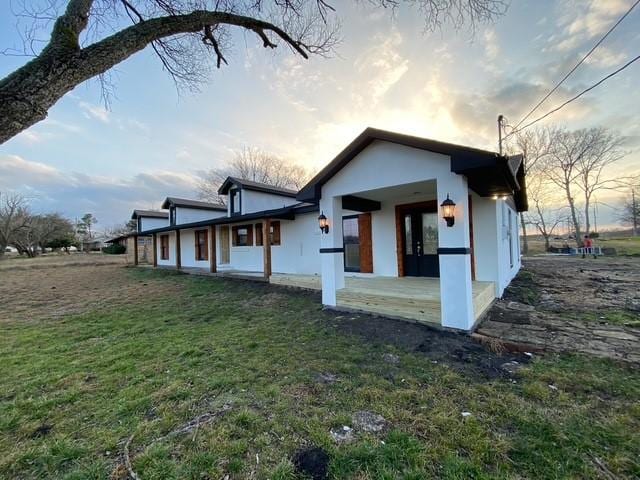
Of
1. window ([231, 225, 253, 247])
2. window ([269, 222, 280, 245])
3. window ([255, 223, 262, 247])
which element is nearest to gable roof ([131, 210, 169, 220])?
window ([231, 225, 253, 247])

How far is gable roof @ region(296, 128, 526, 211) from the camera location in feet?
14.6

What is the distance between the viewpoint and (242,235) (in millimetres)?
13602

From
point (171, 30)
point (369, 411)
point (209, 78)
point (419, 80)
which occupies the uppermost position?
point (419, 80)

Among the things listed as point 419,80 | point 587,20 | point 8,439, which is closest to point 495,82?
point 587,20

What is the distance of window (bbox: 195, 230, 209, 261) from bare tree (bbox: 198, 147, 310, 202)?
49.1 feet

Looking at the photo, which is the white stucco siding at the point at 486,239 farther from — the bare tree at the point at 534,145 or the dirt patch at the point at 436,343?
the bare tree at the point at 534,145

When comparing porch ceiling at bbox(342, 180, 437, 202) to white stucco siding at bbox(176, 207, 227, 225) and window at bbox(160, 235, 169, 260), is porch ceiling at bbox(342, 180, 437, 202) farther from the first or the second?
window at bbox(160, 235, 169, 260)

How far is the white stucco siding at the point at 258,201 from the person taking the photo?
1366 cm

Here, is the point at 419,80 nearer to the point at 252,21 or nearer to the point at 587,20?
the point at 587,20

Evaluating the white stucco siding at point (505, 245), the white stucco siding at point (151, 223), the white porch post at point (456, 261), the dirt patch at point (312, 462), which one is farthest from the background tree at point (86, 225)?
the dirt patch at point (312, 462)

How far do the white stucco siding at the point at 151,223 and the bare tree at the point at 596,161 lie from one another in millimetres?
36053

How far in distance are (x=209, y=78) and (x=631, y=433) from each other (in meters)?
7.89

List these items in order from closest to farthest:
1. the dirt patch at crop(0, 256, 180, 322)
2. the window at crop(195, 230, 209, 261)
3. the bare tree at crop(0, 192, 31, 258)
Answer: the dirt patch at crop(0, 256, 180, 322), the window at crop(195, 230, 209, 261), the bare tree at crop(0, 192, 31, 258)

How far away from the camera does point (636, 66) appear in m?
6.32
